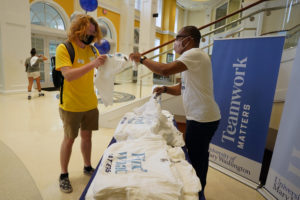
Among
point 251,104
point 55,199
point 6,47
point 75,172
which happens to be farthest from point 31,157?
point 6,47

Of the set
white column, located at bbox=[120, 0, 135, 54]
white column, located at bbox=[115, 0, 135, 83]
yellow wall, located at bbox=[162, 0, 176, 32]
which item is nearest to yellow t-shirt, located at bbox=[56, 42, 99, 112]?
white column, located at bbox=[115, 0, 135, 83]

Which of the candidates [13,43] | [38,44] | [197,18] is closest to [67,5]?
[38,44]

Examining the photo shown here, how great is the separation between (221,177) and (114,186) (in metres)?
1.93

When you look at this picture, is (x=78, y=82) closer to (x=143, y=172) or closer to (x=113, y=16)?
(x=143, y=172)

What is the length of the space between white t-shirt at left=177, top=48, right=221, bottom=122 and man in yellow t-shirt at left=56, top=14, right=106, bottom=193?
0.73 m

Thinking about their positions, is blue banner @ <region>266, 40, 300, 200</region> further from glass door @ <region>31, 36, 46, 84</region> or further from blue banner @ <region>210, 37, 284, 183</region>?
glass door @ <region>31, 36, 46, 84</region>

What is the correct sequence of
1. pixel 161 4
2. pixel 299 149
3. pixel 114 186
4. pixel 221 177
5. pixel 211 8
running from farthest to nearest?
pixel 211 8 → pixel 161 4 → pixel 221 177 → pixel 299 149 → pixel 114 186

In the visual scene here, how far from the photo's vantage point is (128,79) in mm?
9977

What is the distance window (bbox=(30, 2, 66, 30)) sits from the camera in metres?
6.88

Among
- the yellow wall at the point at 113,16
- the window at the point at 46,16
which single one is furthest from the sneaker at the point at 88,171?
the yellow wall at the point at 113,16

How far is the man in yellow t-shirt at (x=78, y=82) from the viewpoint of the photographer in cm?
152

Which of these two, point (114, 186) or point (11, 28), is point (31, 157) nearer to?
point (114, 186)

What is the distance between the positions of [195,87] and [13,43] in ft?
22.2

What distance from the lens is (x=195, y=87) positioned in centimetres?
144
